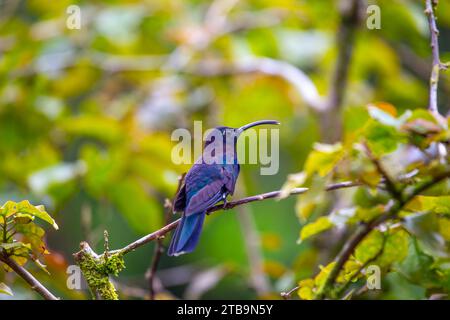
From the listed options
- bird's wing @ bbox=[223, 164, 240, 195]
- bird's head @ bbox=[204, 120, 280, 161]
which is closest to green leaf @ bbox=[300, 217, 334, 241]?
bird's wing @ bbox=[223, 164, 240, 195]

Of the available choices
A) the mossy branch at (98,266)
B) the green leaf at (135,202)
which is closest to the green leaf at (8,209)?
the mossy branch at (98,266)

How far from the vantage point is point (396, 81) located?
17.8ft

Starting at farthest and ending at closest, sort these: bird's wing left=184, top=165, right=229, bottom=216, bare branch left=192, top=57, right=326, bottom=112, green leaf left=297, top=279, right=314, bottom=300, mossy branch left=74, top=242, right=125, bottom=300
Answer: bare branch left=192, top=57, right=326, bottom=112 < bird's wing left=184, top=165, right=229, bottom=216 < green leaf left=297, top=279, right=314, bottom=300 < mossy branch left=74, top=242, right=125, bottom=300

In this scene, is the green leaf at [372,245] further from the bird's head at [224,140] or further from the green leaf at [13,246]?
the bird's head at [224,140]

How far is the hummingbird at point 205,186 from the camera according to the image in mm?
2402

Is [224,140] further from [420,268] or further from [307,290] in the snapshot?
[420,268]

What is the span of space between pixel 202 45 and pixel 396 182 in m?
3.79

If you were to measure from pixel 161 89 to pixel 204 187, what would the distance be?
2.89 metres

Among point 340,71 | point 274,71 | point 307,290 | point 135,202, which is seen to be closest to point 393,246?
point 307,290

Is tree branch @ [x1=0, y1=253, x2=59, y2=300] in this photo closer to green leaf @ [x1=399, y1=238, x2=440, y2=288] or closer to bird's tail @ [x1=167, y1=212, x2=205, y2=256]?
bird's tail @ [x1=167, y1=212, x2=205, y2=256]

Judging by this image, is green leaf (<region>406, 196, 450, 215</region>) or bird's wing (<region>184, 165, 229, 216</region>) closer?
green leaf (<region>406, 196, 450, 215</region>)

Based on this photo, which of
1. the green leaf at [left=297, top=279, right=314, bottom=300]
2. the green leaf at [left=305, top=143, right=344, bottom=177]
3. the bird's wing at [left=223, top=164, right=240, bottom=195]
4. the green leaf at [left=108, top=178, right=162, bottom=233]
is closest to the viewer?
the green leaf at [left=305, top=143, right=344, bottom=177]

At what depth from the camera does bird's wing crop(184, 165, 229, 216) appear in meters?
2.54
